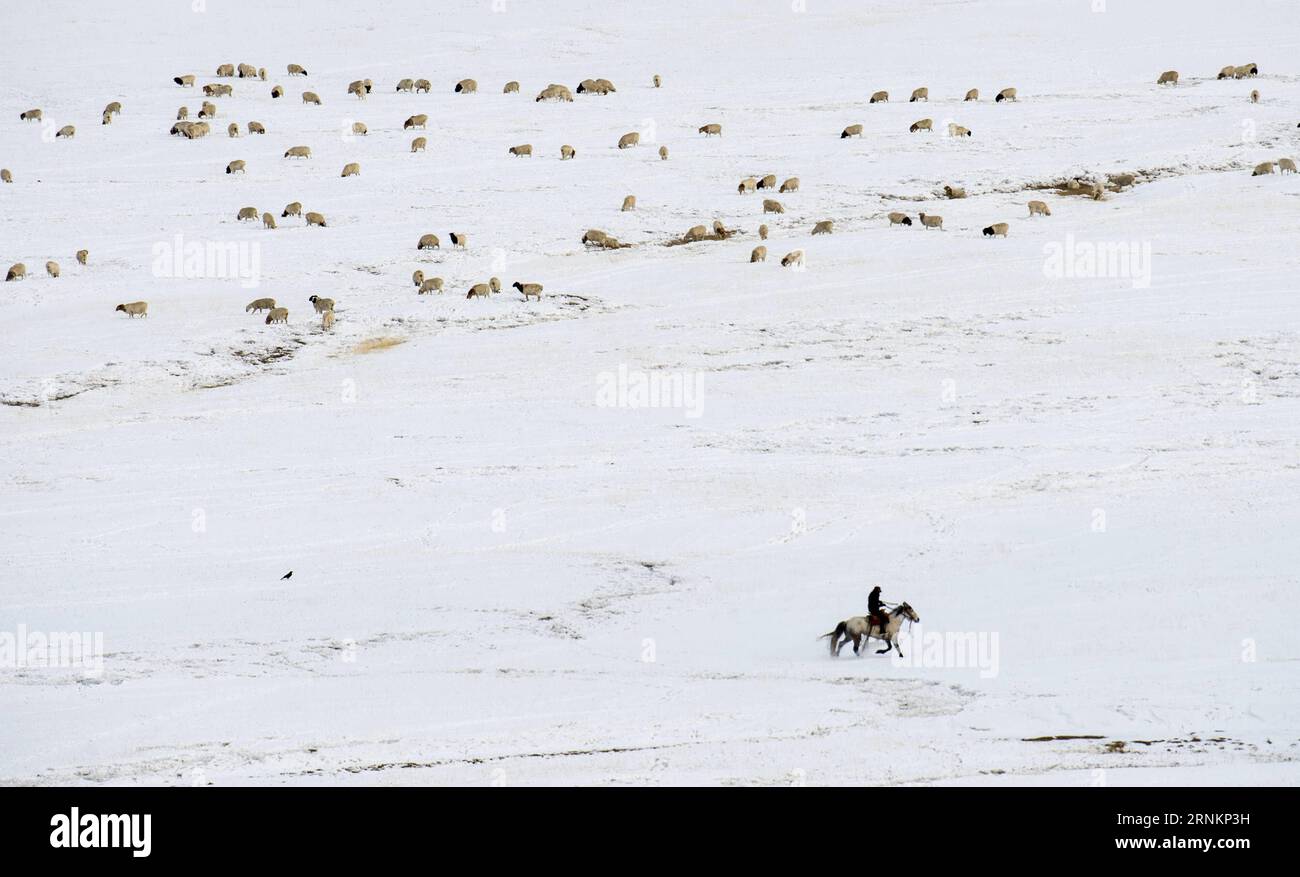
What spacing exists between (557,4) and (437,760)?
4667 centimetres

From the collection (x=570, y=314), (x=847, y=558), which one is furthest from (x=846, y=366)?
(x=847, y=558)

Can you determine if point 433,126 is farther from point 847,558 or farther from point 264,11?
point 847,558

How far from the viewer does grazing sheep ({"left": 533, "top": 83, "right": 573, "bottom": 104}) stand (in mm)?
46812

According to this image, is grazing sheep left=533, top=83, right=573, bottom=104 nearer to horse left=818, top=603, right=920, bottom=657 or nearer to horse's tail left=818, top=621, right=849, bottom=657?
horse's tail left=818, top=621, right=849, bottom=657

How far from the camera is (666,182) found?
39062 mm

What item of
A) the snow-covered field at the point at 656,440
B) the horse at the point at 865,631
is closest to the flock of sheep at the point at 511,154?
the snow-covered field at the point at 656,440

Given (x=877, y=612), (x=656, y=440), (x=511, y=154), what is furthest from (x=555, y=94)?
(x=877, y=612)

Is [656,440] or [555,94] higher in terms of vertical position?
[555,94]

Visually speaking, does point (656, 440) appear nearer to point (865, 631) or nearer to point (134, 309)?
point (865, 631)

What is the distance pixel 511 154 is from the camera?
135ft

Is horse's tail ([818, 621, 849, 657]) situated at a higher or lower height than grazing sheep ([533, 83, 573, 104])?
lower

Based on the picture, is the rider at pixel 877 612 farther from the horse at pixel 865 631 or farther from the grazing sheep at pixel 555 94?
the grazing sheep at pixel 555 94

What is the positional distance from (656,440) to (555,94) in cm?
2362

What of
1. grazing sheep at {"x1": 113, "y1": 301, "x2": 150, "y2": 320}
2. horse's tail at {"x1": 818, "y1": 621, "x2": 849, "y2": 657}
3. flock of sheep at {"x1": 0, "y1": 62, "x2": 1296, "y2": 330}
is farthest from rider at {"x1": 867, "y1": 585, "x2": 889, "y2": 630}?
grazing sheep at {"x1": 113, "y1": 301, "x2": 150, "y2": 320}
